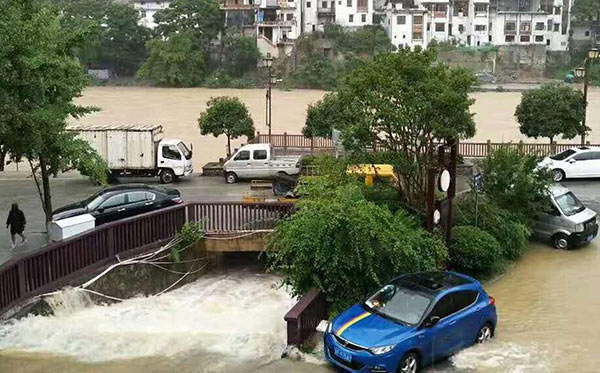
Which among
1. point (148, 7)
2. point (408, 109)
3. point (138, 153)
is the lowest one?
point (138, 153)

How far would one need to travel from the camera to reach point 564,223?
62.6 ft

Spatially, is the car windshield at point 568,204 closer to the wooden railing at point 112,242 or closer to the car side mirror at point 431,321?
the wooden railing at point 112,242

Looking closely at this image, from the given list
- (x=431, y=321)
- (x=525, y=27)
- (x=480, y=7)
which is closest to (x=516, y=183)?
(x=431, y=321)

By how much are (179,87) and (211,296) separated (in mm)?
85052

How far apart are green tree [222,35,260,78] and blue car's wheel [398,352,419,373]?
94.6m

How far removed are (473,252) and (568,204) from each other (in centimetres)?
478

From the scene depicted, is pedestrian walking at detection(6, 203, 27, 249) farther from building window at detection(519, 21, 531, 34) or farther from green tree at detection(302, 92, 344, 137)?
building window at detection(519, 21, 531, 34)

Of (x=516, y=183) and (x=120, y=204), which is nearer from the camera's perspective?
(x=120, y=204)

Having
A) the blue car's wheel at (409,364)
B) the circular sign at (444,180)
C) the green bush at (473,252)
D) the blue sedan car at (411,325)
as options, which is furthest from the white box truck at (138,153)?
the blue car's wheel at (409,364)

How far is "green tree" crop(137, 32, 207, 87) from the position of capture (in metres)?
96.8

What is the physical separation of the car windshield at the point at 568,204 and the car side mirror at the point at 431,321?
937cm

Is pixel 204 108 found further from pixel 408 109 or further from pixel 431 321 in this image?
pixel 431 321

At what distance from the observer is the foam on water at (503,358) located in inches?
462

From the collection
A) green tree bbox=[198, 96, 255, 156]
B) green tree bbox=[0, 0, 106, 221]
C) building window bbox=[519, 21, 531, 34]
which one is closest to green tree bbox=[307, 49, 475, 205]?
green tree bbox=[0, 0, 106, 221]
